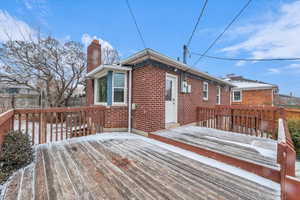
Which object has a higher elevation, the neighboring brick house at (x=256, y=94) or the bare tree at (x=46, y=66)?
the bare tree at (x=46, y=66)

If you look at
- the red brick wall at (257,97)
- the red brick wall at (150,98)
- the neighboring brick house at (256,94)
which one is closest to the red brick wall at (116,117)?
the red brick wall at (150,98)

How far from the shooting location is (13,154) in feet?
8.18

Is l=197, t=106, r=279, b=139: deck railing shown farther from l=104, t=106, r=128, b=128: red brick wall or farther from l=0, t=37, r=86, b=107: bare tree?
l=0, t=37, r=86, b=107: bare tree

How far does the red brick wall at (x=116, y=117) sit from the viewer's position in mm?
5383

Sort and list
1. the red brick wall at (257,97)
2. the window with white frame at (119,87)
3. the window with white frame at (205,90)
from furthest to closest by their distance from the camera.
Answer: the red brick wall at (257,97)
the window with white frame at (205,90)
the window with white frame at (119,87)

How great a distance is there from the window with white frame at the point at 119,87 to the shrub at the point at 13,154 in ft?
10.2

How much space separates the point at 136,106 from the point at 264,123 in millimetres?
4673

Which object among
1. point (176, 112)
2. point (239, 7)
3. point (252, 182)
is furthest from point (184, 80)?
point (252, 182)

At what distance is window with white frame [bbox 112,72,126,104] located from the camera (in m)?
5.54

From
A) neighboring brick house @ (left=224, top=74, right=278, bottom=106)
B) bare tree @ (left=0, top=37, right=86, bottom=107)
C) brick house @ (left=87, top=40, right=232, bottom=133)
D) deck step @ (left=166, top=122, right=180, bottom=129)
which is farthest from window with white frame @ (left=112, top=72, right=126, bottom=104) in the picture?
neighboring brick house @ (left=224, top=74, right=278, bottom=106)

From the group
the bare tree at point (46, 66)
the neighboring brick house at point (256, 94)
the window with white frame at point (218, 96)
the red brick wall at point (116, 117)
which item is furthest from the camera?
the neighboring brick house at point (256, 94)

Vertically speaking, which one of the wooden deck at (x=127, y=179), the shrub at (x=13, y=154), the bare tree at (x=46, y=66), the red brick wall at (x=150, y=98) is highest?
the bare tree at (x=46, y=66)

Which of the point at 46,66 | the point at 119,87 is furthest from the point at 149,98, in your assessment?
the point at 46,66

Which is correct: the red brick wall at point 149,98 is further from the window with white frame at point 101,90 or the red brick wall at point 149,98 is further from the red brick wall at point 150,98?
the window with white frame at point 101,90
